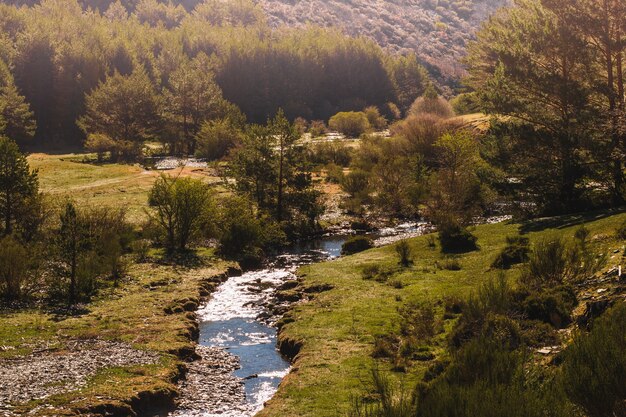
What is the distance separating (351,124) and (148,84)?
4733 centimetres

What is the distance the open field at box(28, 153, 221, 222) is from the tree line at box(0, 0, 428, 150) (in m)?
17.0

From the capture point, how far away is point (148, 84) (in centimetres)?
12988

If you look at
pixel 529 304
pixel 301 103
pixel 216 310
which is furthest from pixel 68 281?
pixel 301 103

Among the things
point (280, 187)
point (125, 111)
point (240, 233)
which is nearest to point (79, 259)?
point (240, 233)

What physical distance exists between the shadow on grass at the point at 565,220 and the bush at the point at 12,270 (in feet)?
113

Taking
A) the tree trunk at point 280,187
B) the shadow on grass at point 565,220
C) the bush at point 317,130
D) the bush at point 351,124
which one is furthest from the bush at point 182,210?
the bush at point 351,124

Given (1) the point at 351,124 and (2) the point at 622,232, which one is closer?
(2) the point at 622,232

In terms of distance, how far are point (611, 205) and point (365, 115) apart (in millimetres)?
107276

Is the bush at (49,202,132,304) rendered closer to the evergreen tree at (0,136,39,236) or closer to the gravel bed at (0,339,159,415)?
the evergreen tree at (0,136,39,236)

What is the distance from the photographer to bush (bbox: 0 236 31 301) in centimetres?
3812

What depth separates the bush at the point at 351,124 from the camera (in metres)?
147

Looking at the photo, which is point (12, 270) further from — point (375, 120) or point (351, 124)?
point (375, 120)

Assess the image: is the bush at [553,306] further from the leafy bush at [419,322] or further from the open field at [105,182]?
the open field at [105,182]

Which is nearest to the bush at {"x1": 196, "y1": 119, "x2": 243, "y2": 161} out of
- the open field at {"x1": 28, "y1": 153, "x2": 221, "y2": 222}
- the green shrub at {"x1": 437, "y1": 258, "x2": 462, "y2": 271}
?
the open field at {"x1": 28, "y1": 153, "x2": 221, "y2": 222}
